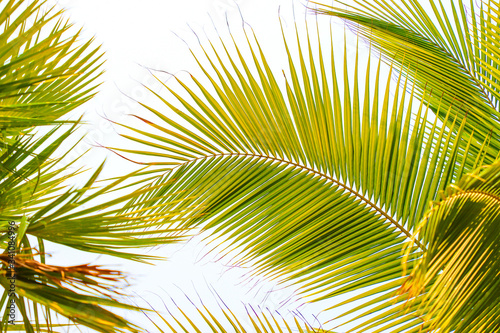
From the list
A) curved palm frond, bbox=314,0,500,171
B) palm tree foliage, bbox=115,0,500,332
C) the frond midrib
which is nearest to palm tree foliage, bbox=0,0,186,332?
palm tree foliage, bbox=115,0,500,332

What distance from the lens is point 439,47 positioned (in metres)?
1.59

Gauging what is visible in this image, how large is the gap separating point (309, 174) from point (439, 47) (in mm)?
803

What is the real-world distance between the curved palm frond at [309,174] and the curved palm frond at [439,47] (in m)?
A: 0.34

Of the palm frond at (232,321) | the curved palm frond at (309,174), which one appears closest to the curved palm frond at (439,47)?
the curved palm frond at (309,174)

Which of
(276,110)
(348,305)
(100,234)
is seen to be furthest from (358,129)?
(100,234)

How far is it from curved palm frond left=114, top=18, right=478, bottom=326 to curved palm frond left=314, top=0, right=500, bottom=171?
338 mm

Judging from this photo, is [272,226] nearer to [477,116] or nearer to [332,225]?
[332,225]

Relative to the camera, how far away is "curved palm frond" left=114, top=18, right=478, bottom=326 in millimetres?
1120

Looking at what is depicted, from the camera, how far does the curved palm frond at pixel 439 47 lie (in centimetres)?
145

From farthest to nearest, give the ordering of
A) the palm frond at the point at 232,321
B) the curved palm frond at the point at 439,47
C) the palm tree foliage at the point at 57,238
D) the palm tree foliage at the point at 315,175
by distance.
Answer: the curved palm frond at the point at 439,47 → the palm tree foliage at the point at 315,175 → the palm frond at the point at 232,321 → the palm tree foliage at the point at 57,238

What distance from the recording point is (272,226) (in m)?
1.21

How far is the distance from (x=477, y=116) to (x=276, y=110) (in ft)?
2.34

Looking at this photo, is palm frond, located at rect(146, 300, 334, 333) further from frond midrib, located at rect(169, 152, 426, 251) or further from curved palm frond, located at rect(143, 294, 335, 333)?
frond midrib, located at rect(169, 152, 426, 251)

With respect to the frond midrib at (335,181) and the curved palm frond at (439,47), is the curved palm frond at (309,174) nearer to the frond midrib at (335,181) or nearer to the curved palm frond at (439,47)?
the frond midrib at (335,181)
